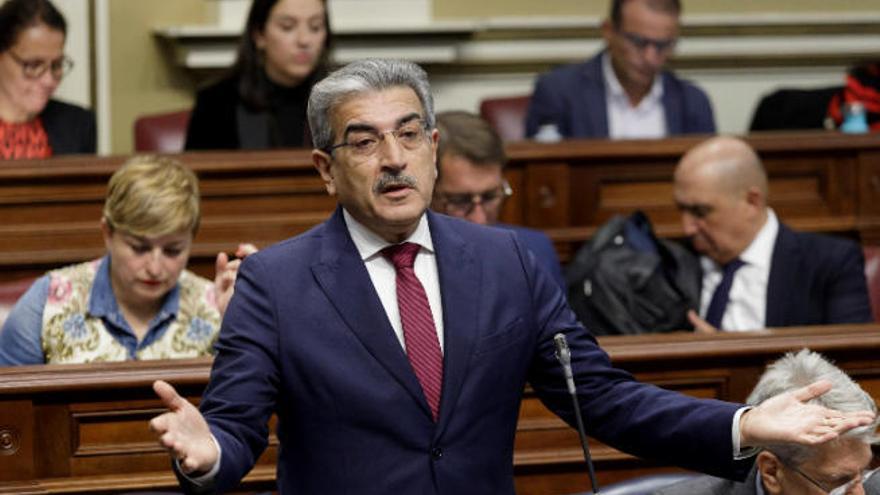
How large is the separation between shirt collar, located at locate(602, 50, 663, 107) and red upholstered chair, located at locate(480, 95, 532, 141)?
25cm

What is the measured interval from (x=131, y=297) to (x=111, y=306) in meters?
0.04

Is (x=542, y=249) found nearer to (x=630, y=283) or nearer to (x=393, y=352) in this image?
(x=630, y=283)

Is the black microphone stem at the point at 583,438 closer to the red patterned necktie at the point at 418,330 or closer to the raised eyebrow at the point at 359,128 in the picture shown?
the red patterned necktie at the point at 418,330

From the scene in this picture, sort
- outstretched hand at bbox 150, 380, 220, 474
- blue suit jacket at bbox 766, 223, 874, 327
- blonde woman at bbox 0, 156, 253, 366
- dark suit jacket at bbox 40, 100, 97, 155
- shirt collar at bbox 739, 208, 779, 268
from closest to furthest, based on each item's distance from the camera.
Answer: outstretched hand at bbox 150, 380, 220, 474, blonde woman at bbox 0, 156, 253, 366, blue suit jacket at bbox 766, 223, 874, 327, shirt collar at bbox 739, 208, 779, 268, dark suit jacket at bbox 40, 100, 97, 155

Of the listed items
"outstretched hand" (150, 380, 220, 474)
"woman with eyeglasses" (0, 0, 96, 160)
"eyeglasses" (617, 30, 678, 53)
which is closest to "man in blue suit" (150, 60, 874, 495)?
"outstretched hand" (150, 380, 220, 474)

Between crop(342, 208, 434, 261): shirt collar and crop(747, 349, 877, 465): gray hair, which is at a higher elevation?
crop(342, 208, 434, 261): shirt collar

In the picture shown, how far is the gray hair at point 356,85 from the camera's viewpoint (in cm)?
210

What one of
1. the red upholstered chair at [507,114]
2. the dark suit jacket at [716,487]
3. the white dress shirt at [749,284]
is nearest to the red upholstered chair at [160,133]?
the red upholstered chair at [507,114]

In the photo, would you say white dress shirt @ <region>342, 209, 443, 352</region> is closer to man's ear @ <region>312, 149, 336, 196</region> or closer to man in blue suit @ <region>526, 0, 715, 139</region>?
man's ear @ <region>312, 149, 336, 196</region>

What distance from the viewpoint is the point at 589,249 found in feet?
12.8

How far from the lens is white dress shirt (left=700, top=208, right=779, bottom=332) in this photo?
3.88m

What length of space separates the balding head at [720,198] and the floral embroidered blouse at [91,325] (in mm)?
1227

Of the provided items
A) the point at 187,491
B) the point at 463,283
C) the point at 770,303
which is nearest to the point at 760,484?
the point at 463,283

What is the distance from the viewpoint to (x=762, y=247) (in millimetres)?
3947
